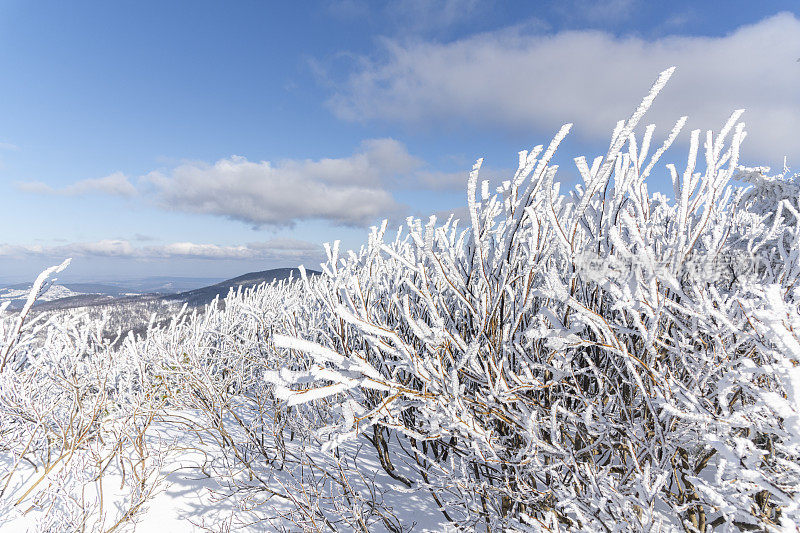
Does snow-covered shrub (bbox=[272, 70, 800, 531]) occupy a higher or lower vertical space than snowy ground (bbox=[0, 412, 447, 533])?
higher

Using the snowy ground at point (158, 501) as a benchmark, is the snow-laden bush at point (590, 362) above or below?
above

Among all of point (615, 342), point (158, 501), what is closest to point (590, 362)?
point (615, 342)

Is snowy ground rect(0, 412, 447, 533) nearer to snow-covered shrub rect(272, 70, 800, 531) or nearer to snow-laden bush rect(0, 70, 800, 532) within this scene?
snow-laden bush rect(0, 70, 800, 532)

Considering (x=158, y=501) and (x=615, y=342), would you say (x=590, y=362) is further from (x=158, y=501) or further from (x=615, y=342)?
(x=158, y=501)

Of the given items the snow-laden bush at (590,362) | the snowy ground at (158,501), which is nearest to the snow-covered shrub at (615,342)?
the snow-laden bush at (590,362)

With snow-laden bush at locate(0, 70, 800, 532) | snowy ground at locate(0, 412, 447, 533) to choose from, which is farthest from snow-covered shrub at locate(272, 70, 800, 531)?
snowy ground at locate(0, 412, 447, 533)

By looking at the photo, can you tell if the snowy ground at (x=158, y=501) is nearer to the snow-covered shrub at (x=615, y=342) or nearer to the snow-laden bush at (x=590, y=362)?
the snow-laden bush at (x=590, y=362)

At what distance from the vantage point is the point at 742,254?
242 centimetres

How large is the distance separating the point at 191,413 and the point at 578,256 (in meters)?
6.38

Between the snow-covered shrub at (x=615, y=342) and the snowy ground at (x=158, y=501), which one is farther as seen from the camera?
the snowy ground at (x=158, y=501)

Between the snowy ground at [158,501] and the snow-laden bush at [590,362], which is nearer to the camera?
the snow-laden bush at [590,362]

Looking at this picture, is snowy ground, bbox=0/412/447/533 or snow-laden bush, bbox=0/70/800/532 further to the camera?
snowy ground, bbox=0/412/447/533

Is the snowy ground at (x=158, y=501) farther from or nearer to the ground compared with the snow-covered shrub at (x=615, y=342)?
nearer to the ground

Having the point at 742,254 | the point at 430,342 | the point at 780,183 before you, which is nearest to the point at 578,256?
the point at 430,342
